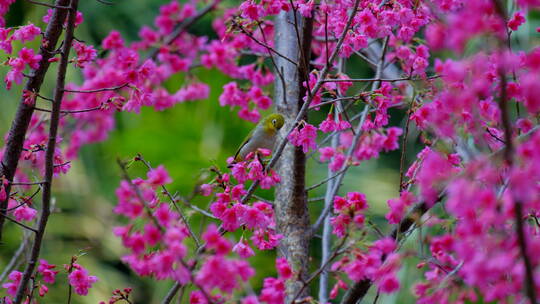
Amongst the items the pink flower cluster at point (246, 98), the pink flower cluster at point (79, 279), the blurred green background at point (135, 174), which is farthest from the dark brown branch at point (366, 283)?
the blurred green background at point (135, 174)

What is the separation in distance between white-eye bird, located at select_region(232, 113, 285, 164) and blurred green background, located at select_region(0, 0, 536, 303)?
2.63m

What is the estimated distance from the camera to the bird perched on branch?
9.78 feet

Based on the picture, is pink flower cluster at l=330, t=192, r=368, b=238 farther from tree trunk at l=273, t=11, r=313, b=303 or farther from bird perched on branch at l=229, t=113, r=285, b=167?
bird perched on branch at l=229, t=113, r=285, b=167

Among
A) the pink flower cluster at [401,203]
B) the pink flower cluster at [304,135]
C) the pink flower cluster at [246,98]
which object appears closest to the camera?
the pink flower cluster at [401,203]

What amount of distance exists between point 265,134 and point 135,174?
316 centimetres

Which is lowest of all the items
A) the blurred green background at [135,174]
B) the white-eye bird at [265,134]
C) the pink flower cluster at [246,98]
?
the blurred green background at [135,174]

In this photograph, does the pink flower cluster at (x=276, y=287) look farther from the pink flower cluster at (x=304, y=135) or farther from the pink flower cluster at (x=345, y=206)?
the pink flower cluster at (x=304, y=135)

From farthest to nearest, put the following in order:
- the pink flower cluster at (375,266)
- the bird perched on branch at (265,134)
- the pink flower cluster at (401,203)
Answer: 1. the bird perched on branch at (265,134)
2. the pink flower cluster at (401,203)
3. the pink flower cluster at (375,266)

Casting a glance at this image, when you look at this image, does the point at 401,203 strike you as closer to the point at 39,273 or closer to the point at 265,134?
the point at 39,273

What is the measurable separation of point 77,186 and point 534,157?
7191 mm

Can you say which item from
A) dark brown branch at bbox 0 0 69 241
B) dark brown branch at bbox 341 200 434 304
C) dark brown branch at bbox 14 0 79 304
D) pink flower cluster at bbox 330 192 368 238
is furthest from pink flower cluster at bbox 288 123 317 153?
dark brown branch at bbox 0 0 69 241

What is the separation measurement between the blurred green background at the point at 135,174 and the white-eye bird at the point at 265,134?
263 centimetres

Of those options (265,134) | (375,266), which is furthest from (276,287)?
(265,134)

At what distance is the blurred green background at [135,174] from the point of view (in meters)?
6.58
